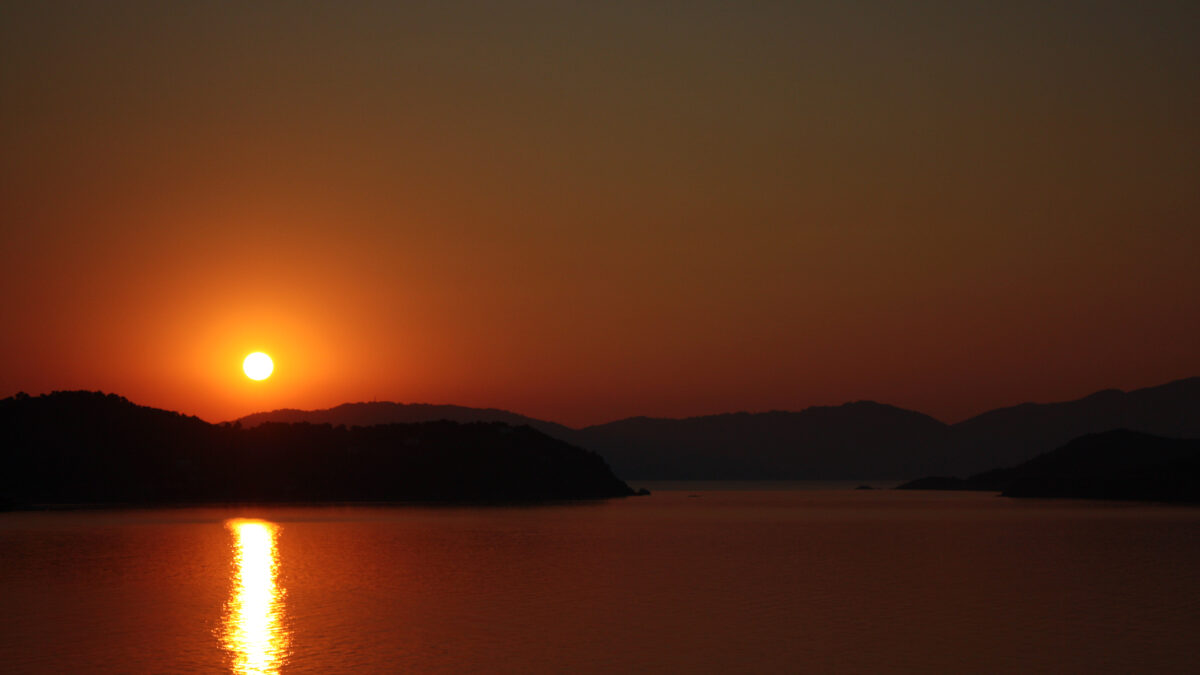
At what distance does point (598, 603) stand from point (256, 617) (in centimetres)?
1654

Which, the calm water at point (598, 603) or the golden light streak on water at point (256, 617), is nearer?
the golden light streak on water at point (256, 617)

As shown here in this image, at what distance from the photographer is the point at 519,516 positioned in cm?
17812

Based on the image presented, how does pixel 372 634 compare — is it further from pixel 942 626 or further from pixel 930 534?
pixel 930 534

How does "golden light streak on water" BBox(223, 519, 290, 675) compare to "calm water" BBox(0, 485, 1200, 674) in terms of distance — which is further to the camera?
"calm water" BBox(0, 485, 1200, 674)

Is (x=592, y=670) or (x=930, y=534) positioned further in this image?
(x=930, y=534)

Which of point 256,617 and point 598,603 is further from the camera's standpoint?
point 598,603

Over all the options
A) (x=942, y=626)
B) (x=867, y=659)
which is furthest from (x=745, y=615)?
(x=867, y=659)

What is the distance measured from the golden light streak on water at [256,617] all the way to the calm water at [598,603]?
0.70ft

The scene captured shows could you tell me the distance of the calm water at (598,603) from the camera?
4253cm

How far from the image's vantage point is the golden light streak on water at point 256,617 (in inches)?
1641

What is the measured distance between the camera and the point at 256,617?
5341 centimetres

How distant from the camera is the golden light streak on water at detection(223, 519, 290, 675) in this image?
41678mm

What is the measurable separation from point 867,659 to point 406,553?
59106mm

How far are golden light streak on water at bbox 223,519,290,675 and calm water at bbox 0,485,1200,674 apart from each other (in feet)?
0.70
